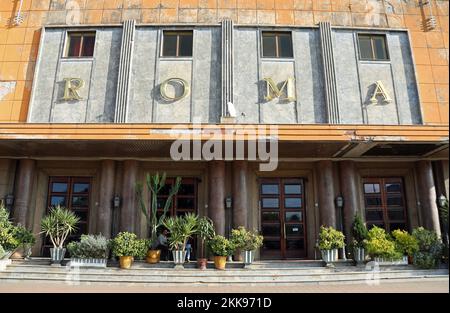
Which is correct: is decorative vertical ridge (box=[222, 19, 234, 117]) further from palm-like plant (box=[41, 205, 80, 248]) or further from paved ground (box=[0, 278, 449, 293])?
paved ground (box=[0, 278, 449, 293])

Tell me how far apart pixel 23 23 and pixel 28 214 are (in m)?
7.91

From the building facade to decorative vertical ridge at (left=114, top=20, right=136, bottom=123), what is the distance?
2.1 inches

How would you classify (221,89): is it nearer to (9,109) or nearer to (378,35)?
(378,35)

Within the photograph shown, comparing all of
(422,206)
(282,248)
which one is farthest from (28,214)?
(422,206)

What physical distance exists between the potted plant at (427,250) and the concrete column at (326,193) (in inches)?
106

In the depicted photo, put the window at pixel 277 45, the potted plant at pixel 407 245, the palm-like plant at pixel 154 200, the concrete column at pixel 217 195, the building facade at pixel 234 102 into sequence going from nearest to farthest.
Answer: the potted plant at pixel 407 245 → the palm-like plant at pixel 154 200 → the concrete column at pixel 217 195 → the building facade at pixel 234 102 → the window at pixel 277 45

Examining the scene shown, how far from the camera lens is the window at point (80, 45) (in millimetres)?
14852

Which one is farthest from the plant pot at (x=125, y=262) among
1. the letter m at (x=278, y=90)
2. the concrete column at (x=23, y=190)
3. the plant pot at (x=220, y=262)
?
the letter m at (x=278, y=90)

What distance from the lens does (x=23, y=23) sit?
15.2 m

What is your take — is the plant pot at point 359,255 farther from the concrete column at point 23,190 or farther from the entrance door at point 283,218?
the concrete column at point 23,190

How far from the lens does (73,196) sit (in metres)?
13.9

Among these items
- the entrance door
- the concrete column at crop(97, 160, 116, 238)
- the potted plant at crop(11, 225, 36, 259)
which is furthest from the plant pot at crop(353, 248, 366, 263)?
the potted plant at crop(11, 225, 36, 259)

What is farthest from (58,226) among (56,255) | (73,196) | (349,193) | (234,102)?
(349,193)
